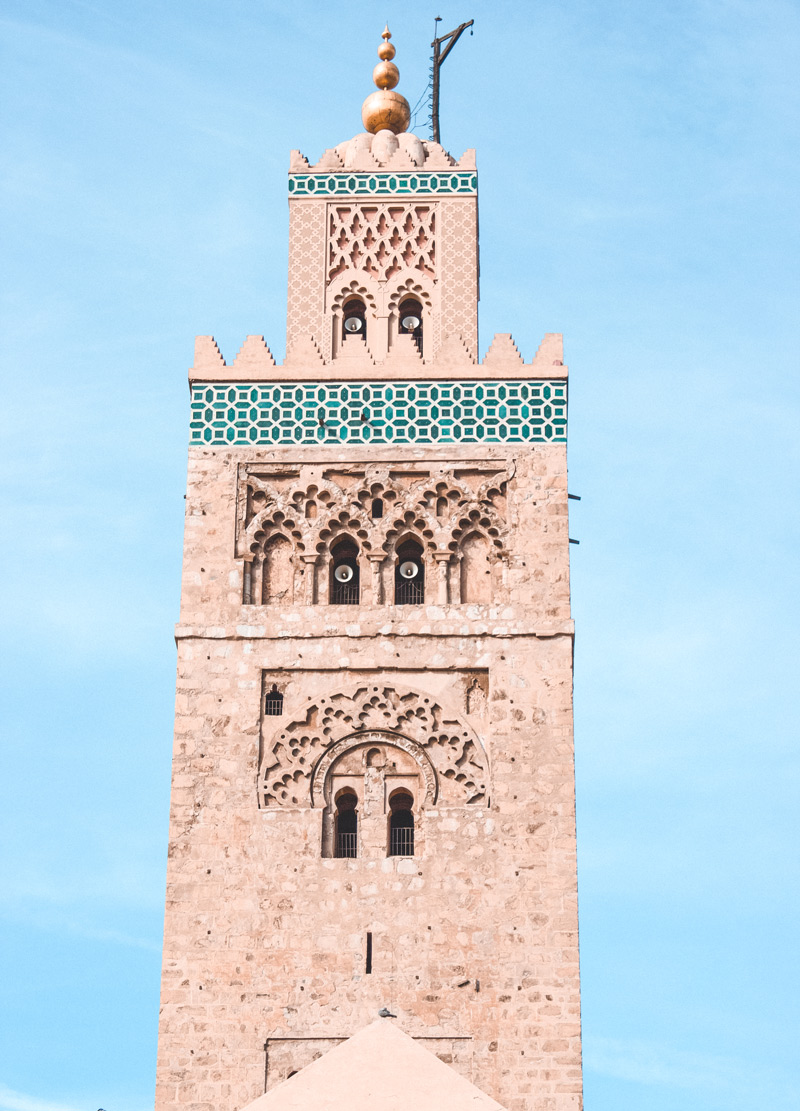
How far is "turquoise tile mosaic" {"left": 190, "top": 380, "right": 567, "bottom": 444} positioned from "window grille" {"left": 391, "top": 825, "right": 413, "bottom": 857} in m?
3.70

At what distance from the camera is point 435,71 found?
Result: 1143 inches

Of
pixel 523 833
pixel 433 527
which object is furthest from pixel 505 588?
pixel 523 833

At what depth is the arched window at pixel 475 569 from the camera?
21.6 metres

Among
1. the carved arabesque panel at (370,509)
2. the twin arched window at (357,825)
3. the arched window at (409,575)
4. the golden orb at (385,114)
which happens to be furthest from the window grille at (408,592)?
the golden orb at (385,114)

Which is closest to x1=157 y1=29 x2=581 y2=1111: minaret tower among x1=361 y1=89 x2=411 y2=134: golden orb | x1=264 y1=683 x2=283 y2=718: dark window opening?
x1=264 y1=683 x2=283 y2=718: dark window opening

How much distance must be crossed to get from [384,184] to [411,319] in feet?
4.81

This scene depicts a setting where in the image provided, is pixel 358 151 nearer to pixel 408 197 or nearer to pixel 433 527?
pixel 408 197

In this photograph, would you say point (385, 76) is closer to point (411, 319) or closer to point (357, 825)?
point (411, 319)

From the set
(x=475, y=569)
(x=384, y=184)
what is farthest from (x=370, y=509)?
(x=384, y=184)

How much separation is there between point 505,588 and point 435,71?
383 inches

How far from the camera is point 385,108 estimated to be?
24.4 meters

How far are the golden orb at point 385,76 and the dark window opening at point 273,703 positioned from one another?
7.07 m

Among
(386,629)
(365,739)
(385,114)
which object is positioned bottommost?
(365,739)

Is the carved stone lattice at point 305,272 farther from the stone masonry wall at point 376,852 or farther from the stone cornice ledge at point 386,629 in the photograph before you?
the stone cornice ledge at point 386,629
